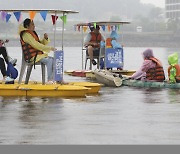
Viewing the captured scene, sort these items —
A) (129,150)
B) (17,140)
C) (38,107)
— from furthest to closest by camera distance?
(38,107)
(17,140)
(129,150)

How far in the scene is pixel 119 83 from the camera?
69.5ft

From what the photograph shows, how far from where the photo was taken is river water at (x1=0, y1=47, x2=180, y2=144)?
10688 millimetres

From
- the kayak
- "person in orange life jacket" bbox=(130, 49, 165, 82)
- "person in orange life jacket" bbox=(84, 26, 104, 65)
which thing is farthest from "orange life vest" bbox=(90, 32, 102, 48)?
"person in orange life jacket" bbox=(130, 49, 165, 82)

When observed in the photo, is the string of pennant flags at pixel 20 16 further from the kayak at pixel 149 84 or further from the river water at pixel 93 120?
the kayak at pixel 149 84

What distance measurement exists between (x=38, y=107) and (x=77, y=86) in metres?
2.60

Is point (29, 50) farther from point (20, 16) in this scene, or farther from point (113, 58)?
point (113, 58)

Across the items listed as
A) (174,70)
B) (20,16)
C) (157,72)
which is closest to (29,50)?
(20,16)

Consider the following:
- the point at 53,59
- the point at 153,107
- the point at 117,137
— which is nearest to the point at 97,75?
the point at 53,59

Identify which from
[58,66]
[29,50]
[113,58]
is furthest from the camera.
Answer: [113,58]

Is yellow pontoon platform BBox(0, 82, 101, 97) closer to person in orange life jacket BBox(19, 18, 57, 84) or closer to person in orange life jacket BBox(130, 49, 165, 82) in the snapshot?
person in orange life jacket BBox(19, 18, 57, 84)

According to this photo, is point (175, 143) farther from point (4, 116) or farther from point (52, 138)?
point (4, 116)

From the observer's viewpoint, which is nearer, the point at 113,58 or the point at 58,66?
the point at 58,66

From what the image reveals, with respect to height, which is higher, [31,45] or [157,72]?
[31,45]

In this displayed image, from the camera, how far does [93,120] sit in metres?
12.7
